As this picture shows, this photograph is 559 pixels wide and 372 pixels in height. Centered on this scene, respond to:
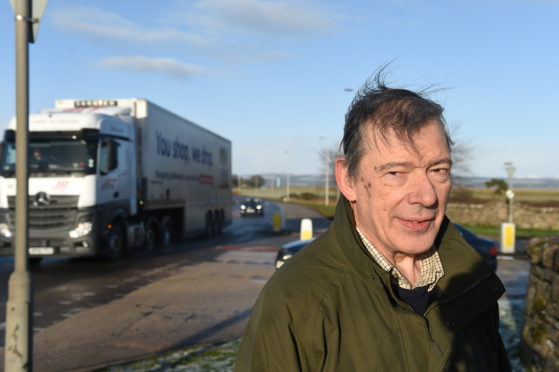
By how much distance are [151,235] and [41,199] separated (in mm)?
4605

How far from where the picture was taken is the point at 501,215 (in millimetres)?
34781

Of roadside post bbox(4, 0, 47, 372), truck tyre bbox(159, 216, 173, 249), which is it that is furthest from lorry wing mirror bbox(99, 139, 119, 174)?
roadside post bbox(4, 0, 47, 372)

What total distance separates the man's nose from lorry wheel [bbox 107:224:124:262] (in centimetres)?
1302

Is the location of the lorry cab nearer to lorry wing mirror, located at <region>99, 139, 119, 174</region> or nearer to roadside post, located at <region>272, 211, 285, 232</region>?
lorry wing mirror, located at <region>99, 139, 119, 174</region>

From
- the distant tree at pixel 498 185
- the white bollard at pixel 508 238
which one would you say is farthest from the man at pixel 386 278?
the distant tree at pixel 498 185

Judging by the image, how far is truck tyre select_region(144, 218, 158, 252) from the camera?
17.2 metres

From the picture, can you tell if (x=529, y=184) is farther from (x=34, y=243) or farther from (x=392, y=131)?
(x=392, y=131)

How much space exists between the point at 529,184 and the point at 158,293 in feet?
238

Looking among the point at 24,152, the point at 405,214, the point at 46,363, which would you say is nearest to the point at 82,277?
the point at 46,363

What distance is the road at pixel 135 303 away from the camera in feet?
22.9

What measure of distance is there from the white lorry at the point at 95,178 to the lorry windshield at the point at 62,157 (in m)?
0.02

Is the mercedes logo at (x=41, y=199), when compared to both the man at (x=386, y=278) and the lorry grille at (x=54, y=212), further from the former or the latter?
the man at (x=386, y=278)

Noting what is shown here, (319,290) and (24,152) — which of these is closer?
(319,290)

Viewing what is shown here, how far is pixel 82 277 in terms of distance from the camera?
12.6 metres
